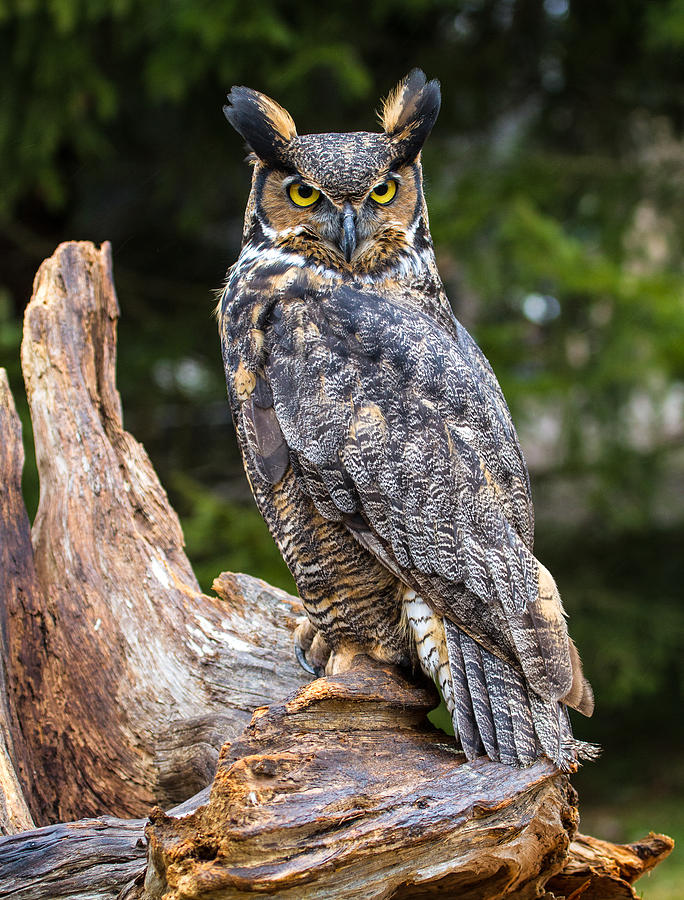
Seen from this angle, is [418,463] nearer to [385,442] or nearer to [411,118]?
[385,442]

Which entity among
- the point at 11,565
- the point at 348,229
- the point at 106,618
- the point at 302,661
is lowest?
the point at 302,661

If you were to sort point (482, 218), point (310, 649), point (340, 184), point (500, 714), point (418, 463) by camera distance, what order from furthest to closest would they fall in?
point (482, 218) → point (310, 649) → point (340, 184) → point (418, 463) → point (500, 714)

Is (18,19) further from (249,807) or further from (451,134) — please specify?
(249,807)

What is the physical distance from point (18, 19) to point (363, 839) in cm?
493

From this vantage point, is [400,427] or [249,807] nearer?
[249,807]

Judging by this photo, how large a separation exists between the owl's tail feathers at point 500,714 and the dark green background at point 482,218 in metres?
2.65

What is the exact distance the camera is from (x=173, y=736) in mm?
2527

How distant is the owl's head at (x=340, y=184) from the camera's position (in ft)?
7.92

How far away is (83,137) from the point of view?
17.5 ft

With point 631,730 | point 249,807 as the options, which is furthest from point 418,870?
point 631,730

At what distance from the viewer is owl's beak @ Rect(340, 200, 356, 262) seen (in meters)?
2.40

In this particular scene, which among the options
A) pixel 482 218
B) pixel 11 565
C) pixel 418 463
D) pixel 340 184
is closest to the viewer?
pixel 418 463

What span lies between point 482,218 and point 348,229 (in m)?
2.99

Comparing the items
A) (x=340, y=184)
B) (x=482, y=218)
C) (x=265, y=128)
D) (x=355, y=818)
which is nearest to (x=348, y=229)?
(x=340, y=184)
